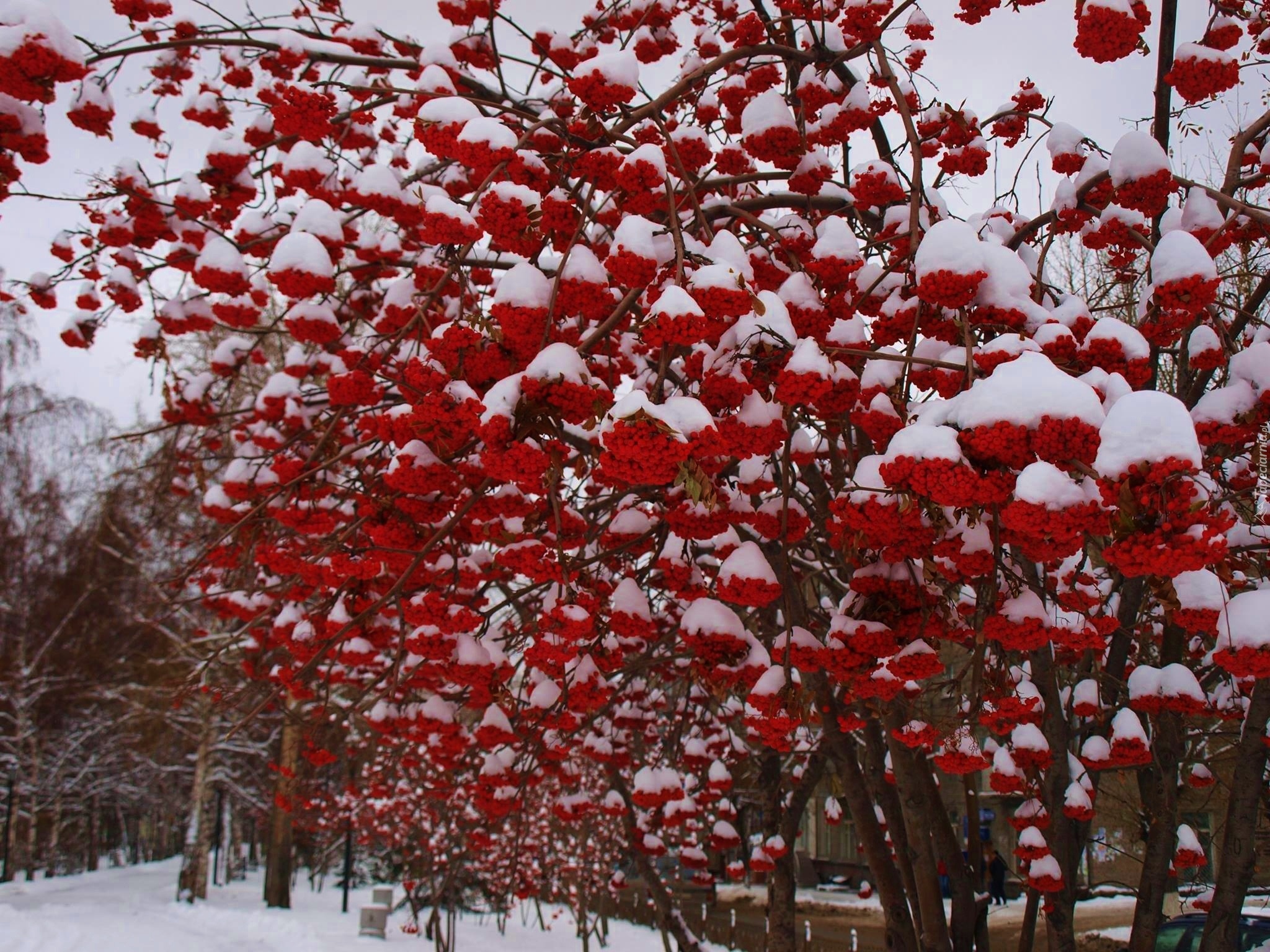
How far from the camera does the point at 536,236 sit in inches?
110

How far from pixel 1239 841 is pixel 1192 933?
4.53 metres

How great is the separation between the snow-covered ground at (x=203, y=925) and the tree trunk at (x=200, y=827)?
49cm

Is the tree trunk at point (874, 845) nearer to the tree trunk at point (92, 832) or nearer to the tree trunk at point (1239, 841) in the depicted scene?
the tree trunk at point (1239, 841)

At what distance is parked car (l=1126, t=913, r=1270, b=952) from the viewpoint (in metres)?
7.18

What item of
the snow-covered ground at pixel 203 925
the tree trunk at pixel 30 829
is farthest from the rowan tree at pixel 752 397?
the tree trunk at pixel 30 829

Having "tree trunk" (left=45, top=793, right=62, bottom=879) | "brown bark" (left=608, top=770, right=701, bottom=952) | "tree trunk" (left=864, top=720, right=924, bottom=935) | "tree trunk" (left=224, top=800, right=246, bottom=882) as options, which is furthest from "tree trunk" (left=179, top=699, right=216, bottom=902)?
"tree trunk" (left=864, top=720, right=924, bottom=935)

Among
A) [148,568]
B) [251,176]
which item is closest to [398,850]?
[148,568]

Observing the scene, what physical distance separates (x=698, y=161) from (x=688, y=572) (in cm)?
186

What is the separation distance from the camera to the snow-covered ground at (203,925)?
12531mm

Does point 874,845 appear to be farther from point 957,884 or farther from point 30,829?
point 30,829

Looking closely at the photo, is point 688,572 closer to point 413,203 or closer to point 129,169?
point 413,203

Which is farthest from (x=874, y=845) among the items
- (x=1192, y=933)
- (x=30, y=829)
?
(x=30, y=829)

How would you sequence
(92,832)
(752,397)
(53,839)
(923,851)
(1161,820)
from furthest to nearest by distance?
(92,832), (53,839), (923,851), (1161,820), (752,397)

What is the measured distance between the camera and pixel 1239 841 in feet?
14.3
